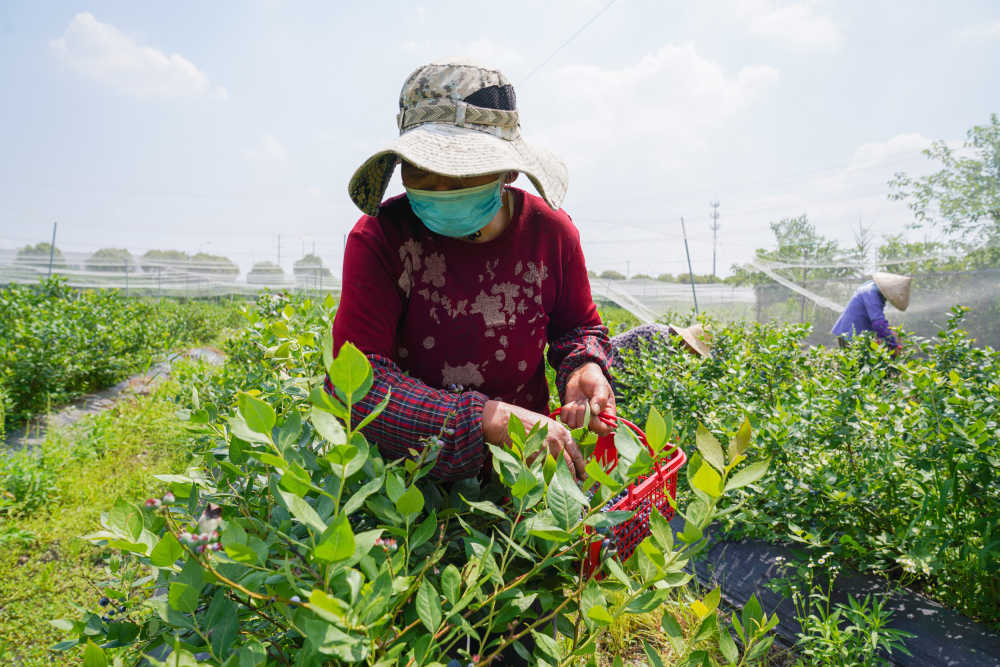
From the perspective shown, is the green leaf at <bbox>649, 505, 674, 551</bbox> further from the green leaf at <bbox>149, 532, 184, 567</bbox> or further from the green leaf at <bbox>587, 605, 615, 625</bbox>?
the green leaf at <bbox>149, 532, 184, 567</bbox>

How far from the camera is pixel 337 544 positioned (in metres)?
0.46

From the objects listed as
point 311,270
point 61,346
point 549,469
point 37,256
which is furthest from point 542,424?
point 311,270

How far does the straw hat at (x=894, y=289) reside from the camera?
15.4 ft

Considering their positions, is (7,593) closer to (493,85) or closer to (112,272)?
(493,85)

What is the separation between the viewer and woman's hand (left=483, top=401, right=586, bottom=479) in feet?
2.76

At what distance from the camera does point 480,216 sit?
1157mm

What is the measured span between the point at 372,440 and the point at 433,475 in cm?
15

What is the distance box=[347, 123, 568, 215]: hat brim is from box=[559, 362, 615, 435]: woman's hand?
428 millimetres

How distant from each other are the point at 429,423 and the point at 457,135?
0.55 m

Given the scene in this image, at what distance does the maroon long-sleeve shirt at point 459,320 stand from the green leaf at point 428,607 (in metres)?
0.32

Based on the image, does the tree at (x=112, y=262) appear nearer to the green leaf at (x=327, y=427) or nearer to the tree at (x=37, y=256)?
the tree at (x=37, y=256)

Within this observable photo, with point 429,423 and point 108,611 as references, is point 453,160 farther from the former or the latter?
point 108,611

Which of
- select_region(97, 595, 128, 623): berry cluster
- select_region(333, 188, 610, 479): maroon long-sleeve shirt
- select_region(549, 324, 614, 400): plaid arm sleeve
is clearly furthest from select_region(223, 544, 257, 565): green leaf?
select_region(549, 324, 614, 400): plaid arm sleeve

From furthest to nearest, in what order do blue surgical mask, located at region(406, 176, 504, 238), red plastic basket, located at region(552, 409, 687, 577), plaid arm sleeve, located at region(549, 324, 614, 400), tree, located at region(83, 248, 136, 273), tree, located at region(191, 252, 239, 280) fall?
1. tree, located at region(191, 252, 239, 280)
2. tree, located at region(83, 248, 136, 273)
3. plaid arm sleeve, located at region(549, 324, 614, 400)
4. blue surgical mask, located at region(406, 176, 504, 238)
5. red plastic basket, located at region(552, 409, 687, 577)
